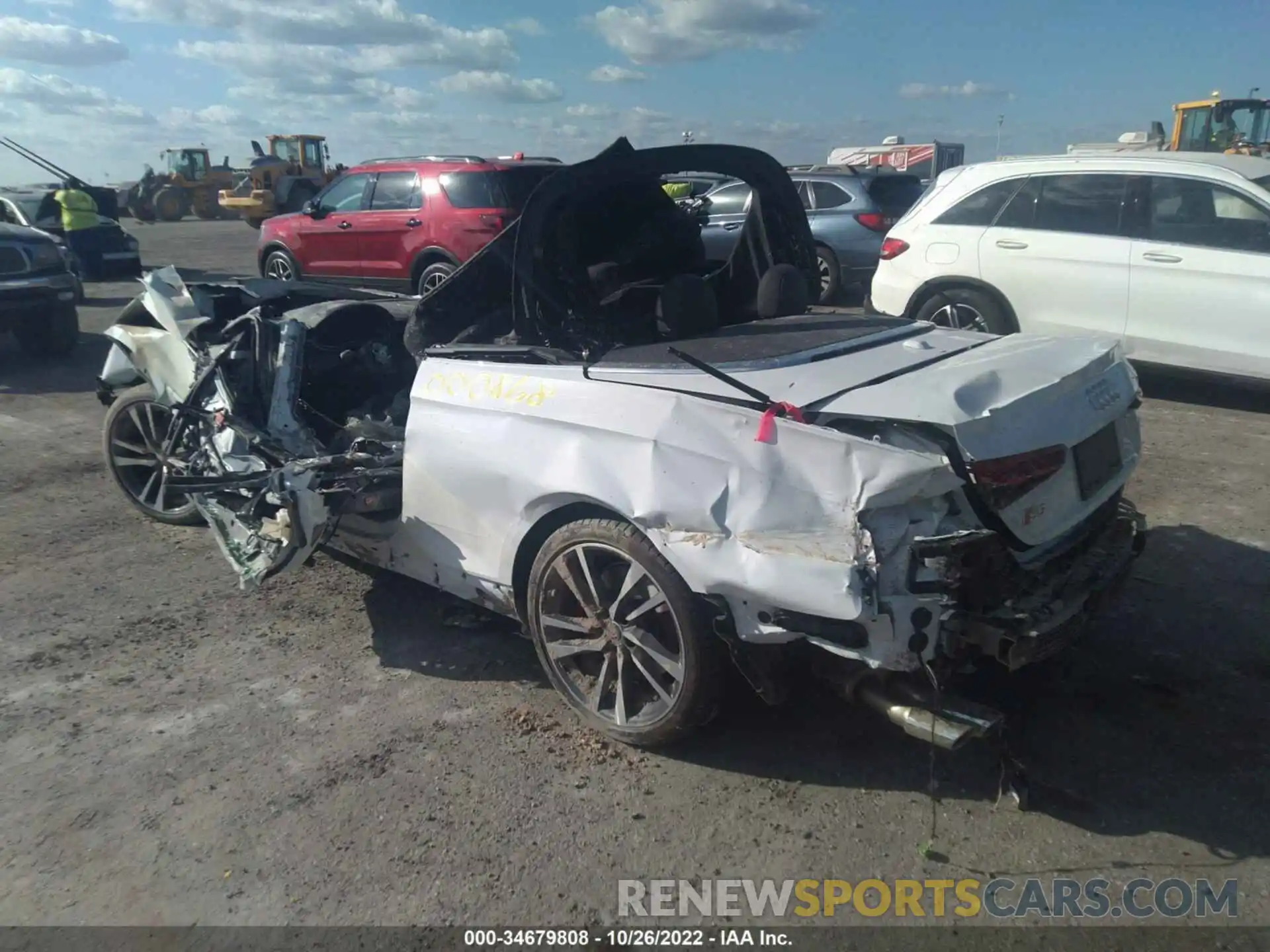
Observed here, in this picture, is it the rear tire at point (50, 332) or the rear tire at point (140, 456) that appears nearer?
the rear tire at point (140, 456)

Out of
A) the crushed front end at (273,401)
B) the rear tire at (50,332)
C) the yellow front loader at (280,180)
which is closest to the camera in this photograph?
the crushed front end at (273,401)

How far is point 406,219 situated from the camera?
488 inches

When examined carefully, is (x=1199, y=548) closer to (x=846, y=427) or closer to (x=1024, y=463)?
(x=1024, y=463)

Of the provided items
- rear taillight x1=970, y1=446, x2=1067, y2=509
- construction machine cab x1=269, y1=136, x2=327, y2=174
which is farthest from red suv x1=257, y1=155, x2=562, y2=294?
construction machine cab x1=269, y1=136, x2=327, y2=174

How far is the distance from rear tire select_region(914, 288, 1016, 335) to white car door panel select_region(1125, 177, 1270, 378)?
0.95 metres

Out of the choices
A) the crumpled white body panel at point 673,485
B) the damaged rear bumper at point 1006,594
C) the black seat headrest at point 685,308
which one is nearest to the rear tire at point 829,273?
the black seat headrest at point 685,308

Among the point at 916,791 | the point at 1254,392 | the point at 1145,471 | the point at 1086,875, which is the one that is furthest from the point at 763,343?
the point at 1254,392

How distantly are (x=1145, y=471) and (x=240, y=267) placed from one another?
1909 centimetres

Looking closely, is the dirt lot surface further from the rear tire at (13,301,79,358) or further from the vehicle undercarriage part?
the rear tire at (13,301,79,358)

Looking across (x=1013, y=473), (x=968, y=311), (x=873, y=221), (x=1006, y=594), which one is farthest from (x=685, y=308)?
(x=873, y=221)

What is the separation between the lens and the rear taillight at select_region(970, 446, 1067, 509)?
2.79m

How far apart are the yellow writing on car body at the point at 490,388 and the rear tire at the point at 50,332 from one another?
877cm

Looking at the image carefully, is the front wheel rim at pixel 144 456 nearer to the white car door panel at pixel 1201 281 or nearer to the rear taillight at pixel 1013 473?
the rear taillight at pixel 1013 473

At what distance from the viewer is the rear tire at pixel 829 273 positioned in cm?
1267
